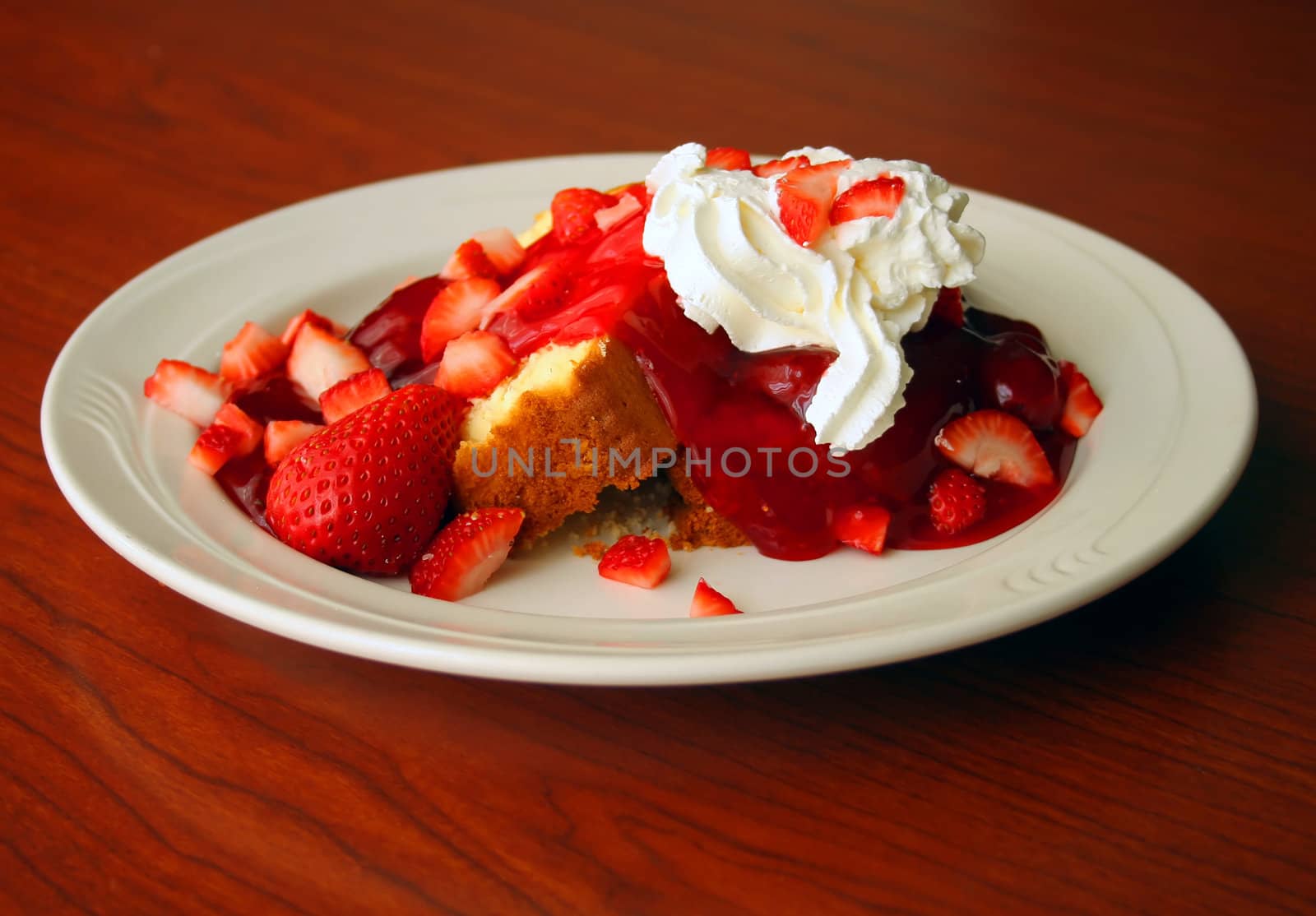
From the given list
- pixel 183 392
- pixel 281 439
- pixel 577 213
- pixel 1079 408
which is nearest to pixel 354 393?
pixel 281 439

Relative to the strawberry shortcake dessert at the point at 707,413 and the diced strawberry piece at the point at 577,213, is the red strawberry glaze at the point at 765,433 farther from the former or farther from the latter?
the diced strawberry piece at the point at 577,213

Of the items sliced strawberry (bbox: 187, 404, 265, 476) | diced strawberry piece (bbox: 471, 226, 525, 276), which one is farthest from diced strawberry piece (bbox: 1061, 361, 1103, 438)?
sliced strawberry (bbox: 187, 404, 265, 476)

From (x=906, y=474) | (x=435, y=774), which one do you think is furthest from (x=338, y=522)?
(x=906, y=474)

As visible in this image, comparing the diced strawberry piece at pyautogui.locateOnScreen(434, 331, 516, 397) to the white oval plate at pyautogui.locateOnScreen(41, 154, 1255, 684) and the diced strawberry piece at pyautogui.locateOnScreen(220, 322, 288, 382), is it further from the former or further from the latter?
the diced strawberry piece at pyautogui.locateOnScreen(220, 322, 288, 382)

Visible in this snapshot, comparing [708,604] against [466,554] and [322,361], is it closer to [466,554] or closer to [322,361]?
[466,554]

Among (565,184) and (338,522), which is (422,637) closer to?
(338,522)
